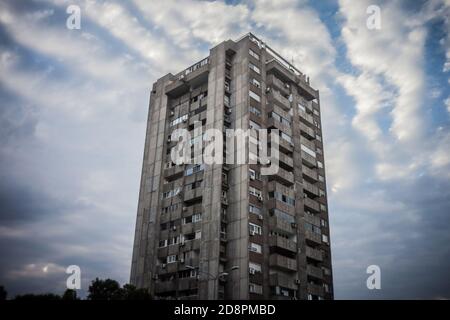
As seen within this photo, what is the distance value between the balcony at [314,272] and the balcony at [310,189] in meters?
11.6

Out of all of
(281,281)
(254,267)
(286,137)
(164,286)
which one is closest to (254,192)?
(254,267)

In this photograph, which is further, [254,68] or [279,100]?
[279,100]

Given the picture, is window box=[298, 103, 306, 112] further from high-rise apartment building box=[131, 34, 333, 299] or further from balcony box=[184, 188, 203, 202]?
balcony box=[184, 188, 203, 202]

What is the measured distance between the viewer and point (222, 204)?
164 feet

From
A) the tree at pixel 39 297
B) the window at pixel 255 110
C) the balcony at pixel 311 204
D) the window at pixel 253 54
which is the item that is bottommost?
the tree at pixel 39 297

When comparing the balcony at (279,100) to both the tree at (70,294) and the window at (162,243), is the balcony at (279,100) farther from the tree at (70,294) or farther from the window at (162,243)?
the tree at (70,294)

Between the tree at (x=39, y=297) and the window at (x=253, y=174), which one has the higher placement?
the window at (x=253, y=174)

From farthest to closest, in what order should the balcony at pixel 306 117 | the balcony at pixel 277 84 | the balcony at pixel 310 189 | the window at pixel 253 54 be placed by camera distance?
the balcony at pixel 306 117, the balcony at pixel 277 84, the window at pixel 253 54, the balcony at pixel 310 189

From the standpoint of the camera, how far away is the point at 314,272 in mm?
54281

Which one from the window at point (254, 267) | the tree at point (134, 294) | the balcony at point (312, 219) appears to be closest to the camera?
the tree at point (134, 294)

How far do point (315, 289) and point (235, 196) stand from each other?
16.8 meters

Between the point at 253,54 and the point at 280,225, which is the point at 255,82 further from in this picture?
the point at 280,225

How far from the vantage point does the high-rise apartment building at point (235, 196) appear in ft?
156

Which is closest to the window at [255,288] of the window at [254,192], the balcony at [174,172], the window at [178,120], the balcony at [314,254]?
the balcony at [314,254]
